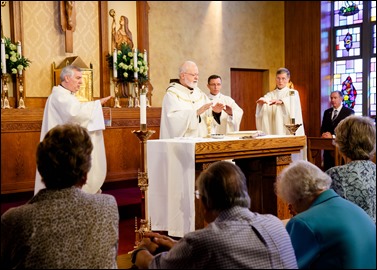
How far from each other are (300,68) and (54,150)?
352 inches

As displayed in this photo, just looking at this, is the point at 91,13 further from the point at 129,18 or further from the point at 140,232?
the point at 140,232

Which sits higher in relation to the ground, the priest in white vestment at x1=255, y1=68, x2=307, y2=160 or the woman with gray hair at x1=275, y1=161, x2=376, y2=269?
the priest in white vestment at x1=255, y1=68, x2=307, y2=160

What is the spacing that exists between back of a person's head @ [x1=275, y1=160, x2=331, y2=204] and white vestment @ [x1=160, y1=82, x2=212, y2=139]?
2718mm

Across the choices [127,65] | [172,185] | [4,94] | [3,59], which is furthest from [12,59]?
[172,185]

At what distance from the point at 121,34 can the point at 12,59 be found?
204cm

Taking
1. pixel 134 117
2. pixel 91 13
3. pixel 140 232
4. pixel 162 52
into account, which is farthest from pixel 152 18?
pixel 140 232

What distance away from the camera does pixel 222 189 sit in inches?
76.3

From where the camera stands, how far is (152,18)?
877 cm

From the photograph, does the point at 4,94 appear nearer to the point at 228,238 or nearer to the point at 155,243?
the point at 155,243

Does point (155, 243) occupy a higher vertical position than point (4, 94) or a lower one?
lower

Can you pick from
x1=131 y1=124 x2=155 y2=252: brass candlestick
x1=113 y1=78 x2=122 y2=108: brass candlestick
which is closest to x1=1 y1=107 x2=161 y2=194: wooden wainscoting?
x1=113 y1=78 x2=122 y2=108: brass candlestick

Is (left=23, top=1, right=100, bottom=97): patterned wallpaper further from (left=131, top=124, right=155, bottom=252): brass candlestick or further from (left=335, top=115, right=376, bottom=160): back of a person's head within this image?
(left=335, top=115, right=376, bottom=160): back of a person's head

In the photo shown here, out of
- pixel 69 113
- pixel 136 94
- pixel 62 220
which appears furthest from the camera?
pixel 136 94

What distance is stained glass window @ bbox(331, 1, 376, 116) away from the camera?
973cm
